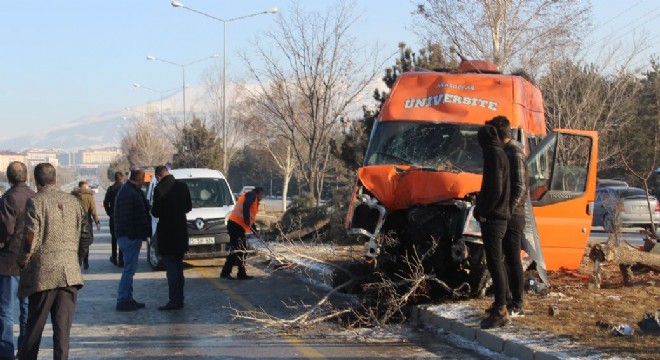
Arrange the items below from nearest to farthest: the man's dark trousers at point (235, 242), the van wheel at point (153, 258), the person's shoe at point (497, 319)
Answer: the person's shoe at point (497, 319) < the man's dark trousers at point (235, 242) < the van wheel at point (153, 258)

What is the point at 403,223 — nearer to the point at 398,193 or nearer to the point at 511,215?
the point at 398,193

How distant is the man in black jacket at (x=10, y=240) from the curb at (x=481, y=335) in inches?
169

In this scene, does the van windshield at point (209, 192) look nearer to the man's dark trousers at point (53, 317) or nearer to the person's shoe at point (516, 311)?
the person's shoe at point (516, 311)

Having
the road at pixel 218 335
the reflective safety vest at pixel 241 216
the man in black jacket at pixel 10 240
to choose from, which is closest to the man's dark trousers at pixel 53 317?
the man in black jacket at pixel 10 240

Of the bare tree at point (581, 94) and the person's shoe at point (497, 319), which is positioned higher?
the bare tree at point (581, 94)

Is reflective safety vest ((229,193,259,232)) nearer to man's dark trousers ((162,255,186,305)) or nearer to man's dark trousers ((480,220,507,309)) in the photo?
man's dark trousers ((162,255,186,305))

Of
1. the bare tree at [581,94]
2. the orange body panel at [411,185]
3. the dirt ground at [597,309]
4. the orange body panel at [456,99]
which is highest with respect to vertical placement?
the bare tree at [581,94]

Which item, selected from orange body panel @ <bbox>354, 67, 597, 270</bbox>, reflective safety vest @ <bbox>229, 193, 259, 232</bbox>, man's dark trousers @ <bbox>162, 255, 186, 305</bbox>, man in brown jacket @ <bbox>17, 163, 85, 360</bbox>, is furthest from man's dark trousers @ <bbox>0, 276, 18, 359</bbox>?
reflective safety vest @ <bbox>229, 193, 259, 232</bbox>

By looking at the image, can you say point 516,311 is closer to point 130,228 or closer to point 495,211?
point 495,211

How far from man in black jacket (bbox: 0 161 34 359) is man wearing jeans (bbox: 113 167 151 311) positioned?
3.14 m

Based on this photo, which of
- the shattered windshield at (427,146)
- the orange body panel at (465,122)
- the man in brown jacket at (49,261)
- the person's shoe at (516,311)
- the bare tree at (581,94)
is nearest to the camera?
the man in brown jacket at (49,261)

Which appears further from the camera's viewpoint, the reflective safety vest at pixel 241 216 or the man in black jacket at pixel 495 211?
the reflective safety vest at pixel 241 216

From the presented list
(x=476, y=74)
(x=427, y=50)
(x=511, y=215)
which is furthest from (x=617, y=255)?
(x=427, y=50)

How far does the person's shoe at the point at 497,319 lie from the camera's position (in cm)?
780
